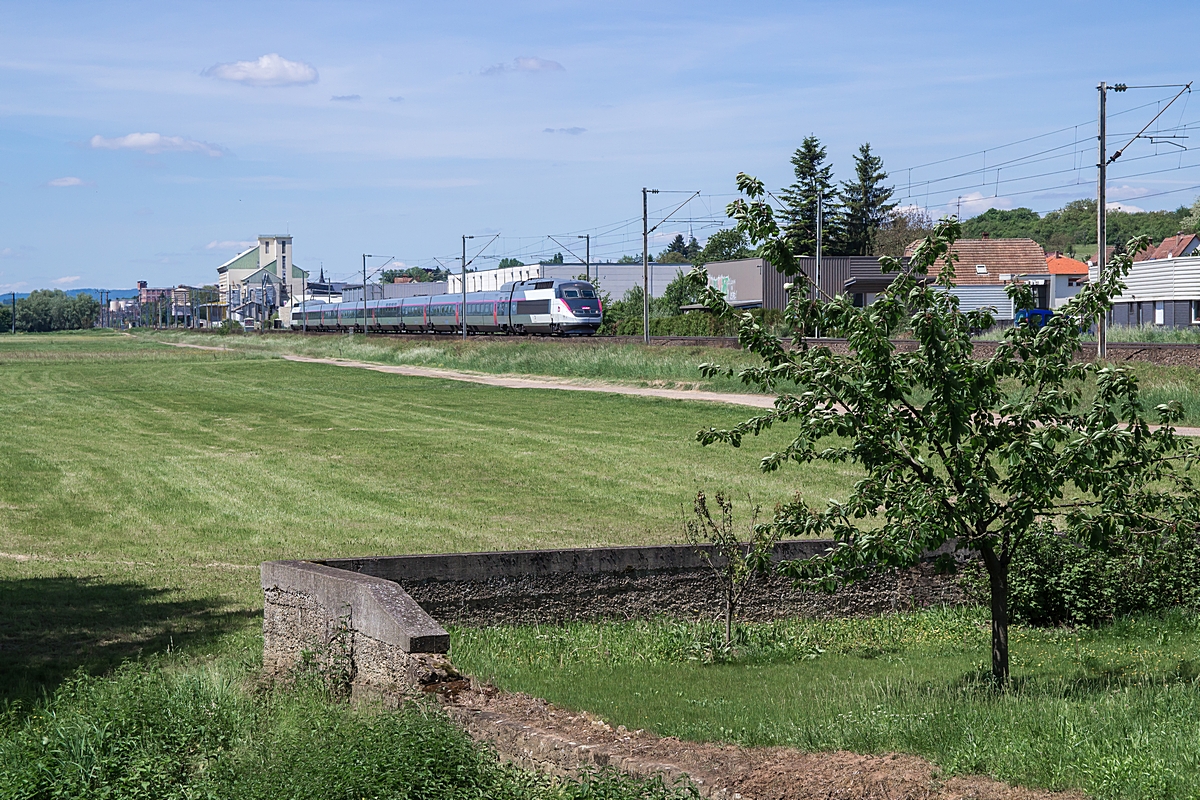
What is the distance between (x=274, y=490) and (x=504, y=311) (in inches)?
2123

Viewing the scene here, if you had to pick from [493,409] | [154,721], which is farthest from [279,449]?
[154,721]

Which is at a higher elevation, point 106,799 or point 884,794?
point 884,794

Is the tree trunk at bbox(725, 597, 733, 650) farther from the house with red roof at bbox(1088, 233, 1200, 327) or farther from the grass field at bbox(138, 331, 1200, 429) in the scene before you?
the house with red roof at bbox(1088, 233, 1200, 327)

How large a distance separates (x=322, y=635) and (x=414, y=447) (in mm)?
21774

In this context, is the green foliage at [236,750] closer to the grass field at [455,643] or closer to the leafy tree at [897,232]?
the grass field at [455,643]

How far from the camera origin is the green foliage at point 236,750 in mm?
7660

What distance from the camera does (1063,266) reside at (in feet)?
300

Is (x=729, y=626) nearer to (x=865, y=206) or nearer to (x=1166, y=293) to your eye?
(x=1166, y=293)

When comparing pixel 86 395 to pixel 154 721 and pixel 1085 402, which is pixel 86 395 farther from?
pixel 154 721

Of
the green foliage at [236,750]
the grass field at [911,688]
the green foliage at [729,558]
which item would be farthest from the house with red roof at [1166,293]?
the green foliage at [236,750]

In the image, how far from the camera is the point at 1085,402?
31781mm

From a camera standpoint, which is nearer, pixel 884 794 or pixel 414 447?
pixel 884 794

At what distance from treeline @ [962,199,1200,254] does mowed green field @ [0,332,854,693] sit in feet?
373

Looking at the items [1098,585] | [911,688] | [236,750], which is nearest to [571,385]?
[1098,585]
